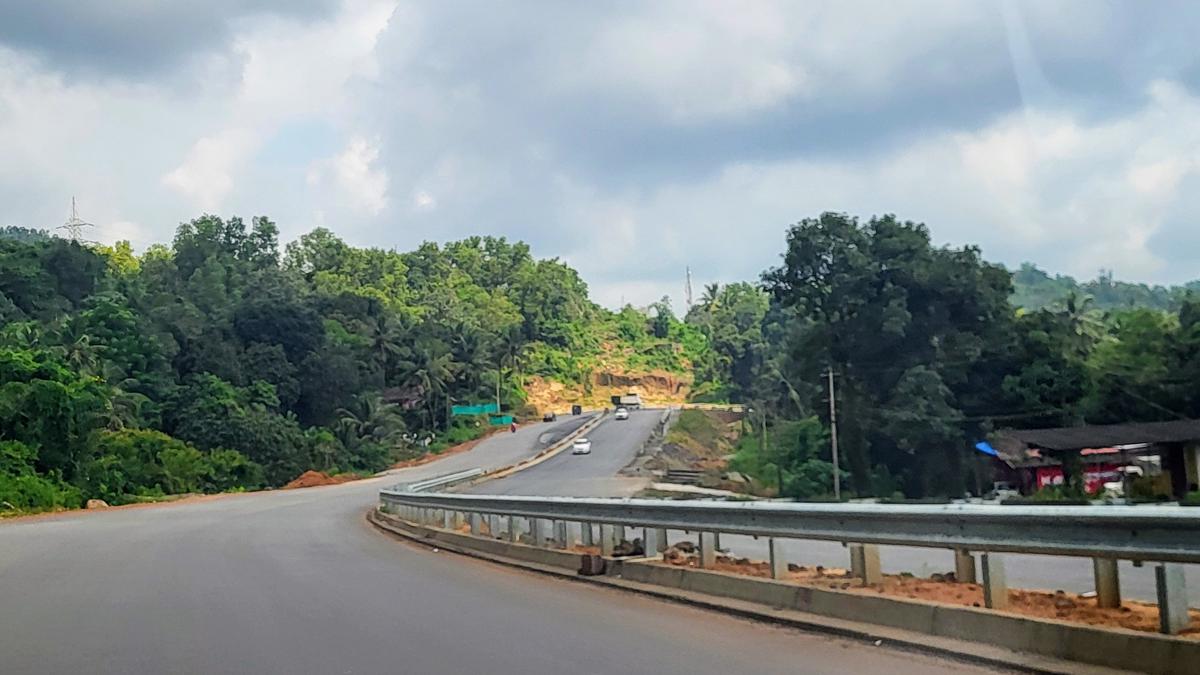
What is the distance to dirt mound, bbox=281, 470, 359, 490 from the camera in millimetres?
74500

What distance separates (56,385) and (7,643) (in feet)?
A: 163

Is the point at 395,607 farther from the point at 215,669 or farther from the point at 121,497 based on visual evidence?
the point at 121,497

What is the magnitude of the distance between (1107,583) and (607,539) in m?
8.05

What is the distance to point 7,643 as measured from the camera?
10.7 meters

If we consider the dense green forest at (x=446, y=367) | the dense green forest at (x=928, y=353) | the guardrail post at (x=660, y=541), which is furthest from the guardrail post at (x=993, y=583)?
the dense green forest at (x=928, y=353)

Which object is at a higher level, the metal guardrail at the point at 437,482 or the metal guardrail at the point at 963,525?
the metal guardrail at the point at 963,525

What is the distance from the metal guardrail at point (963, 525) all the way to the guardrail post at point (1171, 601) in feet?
0.53

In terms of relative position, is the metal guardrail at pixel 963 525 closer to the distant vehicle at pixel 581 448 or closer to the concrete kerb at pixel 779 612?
the concrete kerb at pixel 779 612

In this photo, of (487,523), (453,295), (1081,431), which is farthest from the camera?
(453,295)

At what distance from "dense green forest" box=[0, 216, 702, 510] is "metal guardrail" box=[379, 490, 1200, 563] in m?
45.0

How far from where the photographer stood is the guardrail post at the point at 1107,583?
876 centimetres

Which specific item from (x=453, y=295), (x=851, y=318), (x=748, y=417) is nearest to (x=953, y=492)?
(x=851, y=318)

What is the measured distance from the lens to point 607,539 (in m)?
15.9

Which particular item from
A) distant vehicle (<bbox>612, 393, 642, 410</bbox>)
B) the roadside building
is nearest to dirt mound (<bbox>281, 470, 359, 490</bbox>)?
the roadside building
